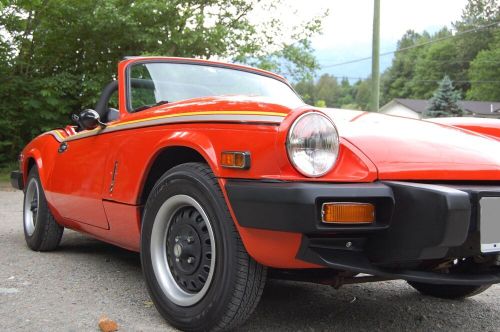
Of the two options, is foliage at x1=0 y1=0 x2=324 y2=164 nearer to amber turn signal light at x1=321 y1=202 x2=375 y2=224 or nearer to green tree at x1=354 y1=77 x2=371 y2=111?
amber turn signal light at x1=321 y1=202 x2=375 y2=224

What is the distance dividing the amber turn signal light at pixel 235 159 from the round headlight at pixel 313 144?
0.20 metres

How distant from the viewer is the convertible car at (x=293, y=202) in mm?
2078

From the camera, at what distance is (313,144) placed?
2182mm

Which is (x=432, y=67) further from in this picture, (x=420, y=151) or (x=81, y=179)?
(x=420, y=151)

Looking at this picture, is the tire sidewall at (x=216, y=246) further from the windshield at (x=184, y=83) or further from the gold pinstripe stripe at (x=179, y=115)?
the windshield at (x=184, y=83)

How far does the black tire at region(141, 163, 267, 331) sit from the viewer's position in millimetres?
2283

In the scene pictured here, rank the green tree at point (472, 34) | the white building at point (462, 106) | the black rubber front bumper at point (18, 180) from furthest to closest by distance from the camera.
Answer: the green tree at point (472, 34) → the white building at point (462, 106) → the black rubber front bumper at point (18, 180)

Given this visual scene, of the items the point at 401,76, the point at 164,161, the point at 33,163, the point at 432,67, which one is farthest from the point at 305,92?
the point at 401,76

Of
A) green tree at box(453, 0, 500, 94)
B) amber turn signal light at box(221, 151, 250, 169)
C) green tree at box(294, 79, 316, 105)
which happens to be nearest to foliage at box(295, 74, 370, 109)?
green tree at box(453, 0, 500, 94)

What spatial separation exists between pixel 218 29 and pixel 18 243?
10.1 meters

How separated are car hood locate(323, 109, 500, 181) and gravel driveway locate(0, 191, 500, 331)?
0.97 metres

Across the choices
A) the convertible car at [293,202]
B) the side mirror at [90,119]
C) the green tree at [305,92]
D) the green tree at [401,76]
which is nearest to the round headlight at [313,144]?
the convertible car at [293,202]

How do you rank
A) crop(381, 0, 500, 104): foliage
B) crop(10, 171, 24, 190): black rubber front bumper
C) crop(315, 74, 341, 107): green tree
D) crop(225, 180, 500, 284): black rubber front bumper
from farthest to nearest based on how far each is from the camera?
crop(315, 74, 341, 107): green tree
crop(381, 0, 500, 104): foliage
crop(10, 171, 24, 190): black rubber front bumper
crop(225, 180, 500, 284): black rubber front bumper

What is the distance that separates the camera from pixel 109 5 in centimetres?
1265
